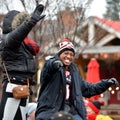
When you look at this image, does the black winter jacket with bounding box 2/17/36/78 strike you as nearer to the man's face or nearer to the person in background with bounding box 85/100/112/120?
the man's face

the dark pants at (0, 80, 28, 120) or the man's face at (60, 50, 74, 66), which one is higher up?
the man's face at (60, 50, 74, 66)

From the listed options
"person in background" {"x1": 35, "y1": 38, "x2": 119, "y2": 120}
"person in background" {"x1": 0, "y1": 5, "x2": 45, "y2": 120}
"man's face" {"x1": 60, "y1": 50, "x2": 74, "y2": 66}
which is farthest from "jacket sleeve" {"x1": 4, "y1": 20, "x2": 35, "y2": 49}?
"man's face" {"x1": 60, "y1": 50, "x2": 74, "y2": 66}

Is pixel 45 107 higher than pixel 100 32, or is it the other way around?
pixel 100 32

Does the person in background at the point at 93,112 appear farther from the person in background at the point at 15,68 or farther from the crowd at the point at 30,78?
the person in background at the point at 15,68

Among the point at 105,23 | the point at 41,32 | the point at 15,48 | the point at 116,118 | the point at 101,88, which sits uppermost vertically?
the point at 105,23

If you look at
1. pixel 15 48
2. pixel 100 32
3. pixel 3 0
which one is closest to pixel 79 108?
pixel 15 48

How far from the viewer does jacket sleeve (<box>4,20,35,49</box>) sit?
465cm

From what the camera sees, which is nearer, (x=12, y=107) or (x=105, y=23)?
(x=12, y=107)

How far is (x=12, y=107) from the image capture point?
498 centimetres

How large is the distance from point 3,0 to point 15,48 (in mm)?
3713

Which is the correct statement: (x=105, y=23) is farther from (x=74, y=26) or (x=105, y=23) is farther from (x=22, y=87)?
→ (x=22, y=87)

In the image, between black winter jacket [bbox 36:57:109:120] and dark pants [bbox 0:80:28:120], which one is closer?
black winter jacket [bbox 36:57:109:120]

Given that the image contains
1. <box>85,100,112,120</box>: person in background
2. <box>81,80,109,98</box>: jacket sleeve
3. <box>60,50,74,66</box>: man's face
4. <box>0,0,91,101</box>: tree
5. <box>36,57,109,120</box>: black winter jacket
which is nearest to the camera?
<box>36,57,109,120</box>: black winter jacket

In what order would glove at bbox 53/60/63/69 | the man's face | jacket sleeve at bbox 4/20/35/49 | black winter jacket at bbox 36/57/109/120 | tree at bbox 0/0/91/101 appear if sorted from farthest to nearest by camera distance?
tree at bbox 0/0/91/101
the man's face
black winter jacket at bbox 36/57/109/120
jacket sleeve at bbox 4/20/35/49
glove at bbox 53/60/63/69
